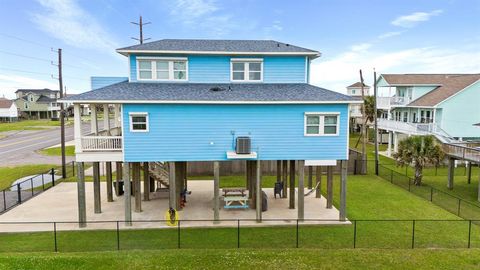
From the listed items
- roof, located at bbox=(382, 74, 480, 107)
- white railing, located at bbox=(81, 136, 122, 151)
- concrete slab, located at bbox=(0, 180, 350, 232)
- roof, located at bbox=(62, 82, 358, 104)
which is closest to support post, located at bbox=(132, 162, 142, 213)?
concrete slab, located at bbox=(0, 180, 350, 232)

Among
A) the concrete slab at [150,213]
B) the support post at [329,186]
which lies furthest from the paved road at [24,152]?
the support post at [329,186]

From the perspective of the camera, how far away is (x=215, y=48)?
19.4 m

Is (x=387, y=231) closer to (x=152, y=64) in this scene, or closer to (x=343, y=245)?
(x=343, y=245)

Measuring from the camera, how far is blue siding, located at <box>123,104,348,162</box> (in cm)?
1692

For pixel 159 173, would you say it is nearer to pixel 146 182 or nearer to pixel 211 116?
pixel 146 182

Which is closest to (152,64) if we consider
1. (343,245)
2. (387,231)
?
(343,245)

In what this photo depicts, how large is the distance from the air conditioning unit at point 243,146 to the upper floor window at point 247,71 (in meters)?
4.12

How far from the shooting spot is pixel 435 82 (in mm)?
40906

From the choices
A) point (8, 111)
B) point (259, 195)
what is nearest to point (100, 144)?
point (259, 195)

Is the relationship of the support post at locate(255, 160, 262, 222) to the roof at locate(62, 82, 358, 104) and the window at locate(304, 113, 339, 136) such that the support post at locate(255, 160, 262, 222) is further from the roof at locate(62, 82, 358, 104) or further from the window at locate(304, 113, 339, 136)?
the roof at locate(62, 82, 358, 104)

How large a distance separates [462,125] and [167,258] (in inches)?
1365

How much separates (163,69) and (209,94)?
3465 mm

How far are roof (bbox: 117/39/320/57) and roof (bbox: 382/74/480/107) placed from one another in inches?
922

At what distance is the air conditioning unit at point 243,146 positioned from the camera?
16.9 metres
